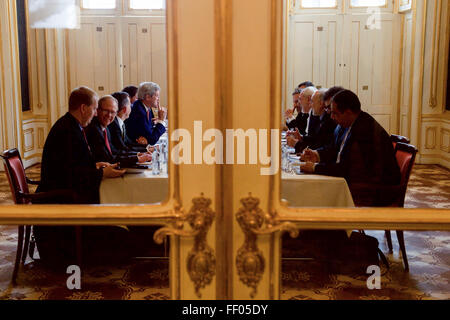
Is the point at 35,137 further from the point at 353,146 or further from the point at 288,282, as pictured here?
the point at 353,146

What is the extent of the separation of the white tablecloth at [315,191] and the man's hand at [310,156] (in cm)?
14

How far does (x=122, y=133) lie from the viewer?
2.48 metres

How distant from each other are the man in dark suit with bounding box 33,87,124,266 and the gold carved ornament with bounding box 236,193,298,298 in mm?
440

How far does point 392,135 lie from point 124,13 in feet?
3.17

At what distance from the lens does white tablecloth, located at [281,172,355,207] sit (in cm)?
159

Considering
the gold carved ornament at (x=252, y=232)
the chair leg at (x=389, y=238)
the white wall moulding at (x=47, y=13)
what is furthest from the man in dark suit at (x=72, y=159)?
the chair leg at (x=389, y=238)

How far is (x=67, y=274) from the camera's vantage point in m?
1.72

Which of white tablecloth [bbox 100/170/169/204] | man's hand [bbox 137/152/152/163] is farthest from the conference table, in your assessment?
man's hand [bbox 137/152/152/163]

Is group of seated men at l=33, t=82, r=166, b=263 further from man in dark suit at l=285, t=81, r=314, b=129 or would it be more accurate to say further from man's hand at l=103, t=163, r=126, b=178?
man in dark suit at l=285, t=81, r=314, b=129

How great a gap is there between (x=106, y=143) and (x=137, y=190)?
0.66m

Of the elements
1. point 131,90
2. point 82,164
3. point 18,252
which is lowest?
point 18,252

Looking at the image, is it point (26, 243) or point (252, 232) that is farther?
point (26, 243)

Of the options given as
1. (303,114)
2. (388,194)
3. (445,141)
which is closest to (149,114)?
(303,114)

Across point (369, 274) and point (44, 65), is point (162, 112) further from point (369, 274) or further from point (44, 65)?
point (369, 274)
